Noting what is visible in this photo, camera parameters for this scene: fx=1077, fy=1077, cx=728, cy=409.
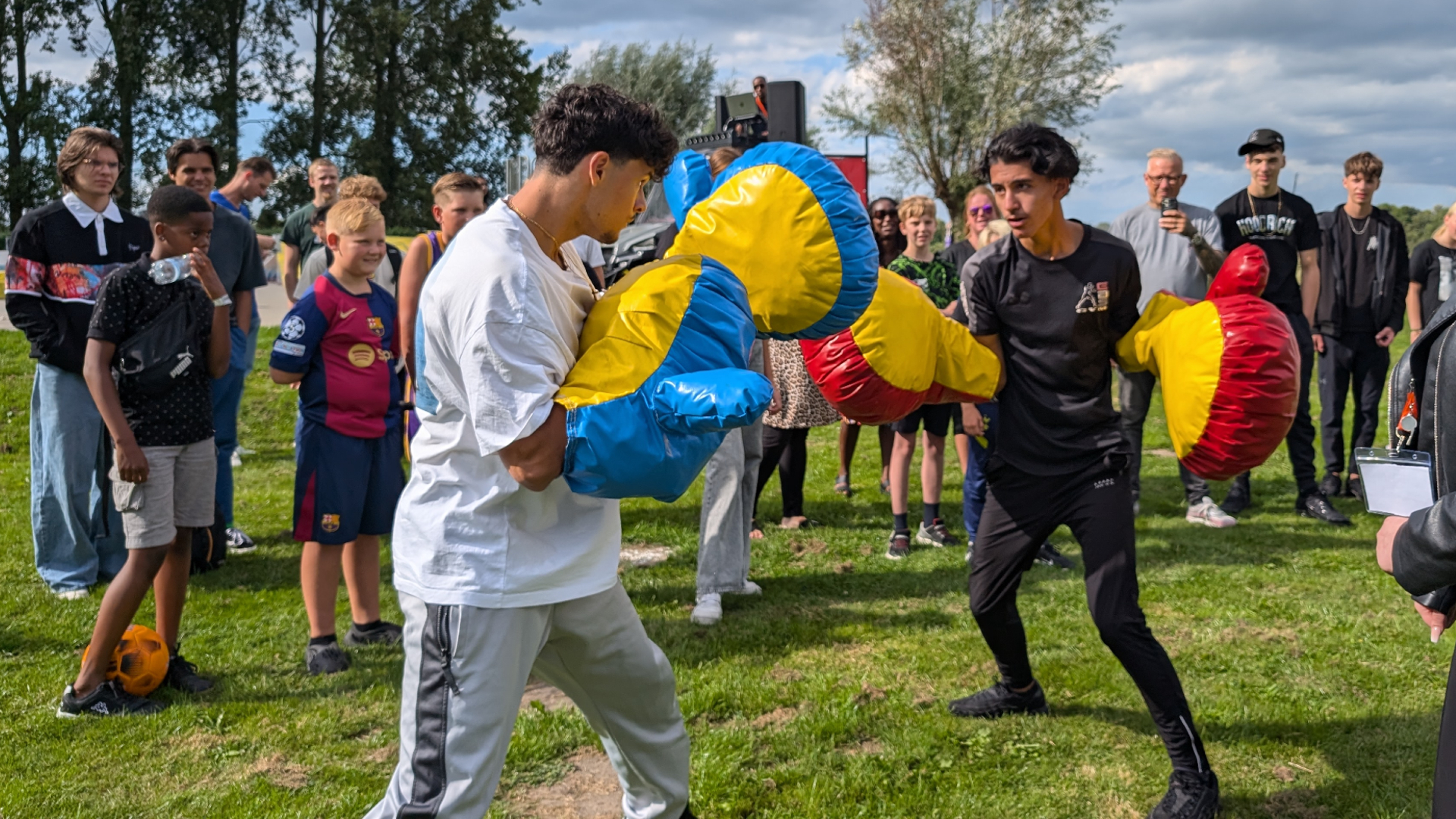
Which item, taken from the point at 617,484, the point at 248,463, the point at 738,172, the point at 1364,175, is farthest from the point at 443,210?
the point at 1364,175

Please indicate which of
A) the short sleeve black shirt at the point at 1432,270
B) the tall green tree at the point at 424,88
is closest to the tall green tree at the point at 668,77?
the tall green tree at the point at 424,88

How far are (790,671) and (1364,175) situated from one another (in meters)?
6.11

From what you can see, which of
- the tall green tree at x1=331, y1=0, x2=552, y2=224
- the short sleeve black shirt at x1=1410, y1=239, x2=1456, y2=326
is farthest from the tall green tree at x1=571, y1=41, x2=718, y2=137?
the short sleeve black shirt at x1=1410, y1=239, x2=1456, y2=326

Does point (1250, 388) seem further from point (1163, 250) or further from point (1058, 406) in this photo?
point (1163, 250)

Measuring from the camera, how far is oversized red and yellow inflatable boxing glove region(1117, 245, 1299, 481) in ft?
10.4

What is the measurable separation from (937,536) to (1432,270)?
190 inches

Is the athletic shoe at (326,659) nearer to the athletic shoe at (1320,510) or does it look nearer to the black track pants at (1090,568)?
the black track pants at (1090,568)

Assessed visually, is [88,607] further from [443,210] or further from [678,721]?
[678,721]

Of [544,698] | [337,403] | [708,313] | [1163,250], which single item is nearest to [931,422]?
[1163,250]

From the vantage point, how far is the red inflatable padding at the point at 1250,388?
3.15m

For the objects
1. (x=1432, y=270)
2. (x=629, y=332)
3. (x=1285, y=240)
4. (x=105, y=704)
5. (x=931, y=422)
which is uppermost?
(x=1285, y=240)

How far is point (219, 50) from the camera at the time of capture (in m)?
30.2

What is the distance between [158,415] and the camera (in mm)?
4141

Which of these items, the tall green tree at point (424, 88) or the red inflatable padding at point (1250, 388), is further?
the tall green tree at point (424, 88)
